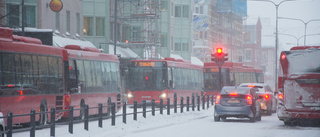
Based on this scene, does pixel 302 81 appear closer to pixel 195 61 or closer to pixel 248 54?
pixel 195 61

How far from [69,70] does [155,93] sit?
49.0 ft

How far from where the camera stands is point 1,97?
18.2 meters

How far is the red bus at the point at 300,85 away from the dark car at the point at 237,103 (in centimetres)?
191

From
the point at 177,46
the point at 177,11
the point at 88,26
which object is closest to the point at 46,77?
the point at 88,26

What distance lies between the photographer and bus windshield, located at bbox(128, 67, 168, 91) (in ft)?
128

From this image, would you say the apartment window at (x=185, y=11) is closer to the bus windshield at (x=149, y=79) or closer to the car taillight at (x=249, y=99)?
the bus windshield at (x=149, y=79)

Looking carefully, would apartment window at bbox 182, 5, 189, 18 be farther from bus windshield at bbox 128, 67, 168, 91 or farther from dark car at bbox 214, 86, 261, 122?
dark car at bbox 214, 86, 261, 122

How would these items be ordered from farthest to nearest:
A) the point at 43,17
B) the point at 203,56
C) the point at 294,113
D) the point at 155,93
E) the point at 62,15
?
the point at 203,56 → the point at 62,15 → the point at 43,17 → the point at 155,93 → the point at 294,113

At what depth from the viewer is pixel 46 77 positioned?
2162 centimetres

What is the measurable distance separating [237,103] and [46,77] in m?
7.95

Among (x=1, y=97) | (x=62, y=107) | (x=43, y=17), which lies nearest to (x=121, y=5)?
(x=43, y=17)

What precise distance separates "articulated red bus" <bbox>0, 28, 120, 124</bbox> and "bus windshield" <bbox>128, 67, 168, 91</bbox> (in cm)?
896

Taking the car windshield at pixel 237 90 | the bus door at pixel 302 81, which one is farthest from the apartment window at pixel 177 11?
the bus door at pixel 302 81

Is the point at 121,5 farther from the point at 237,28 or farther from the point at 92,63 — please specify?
the point at 237,28
